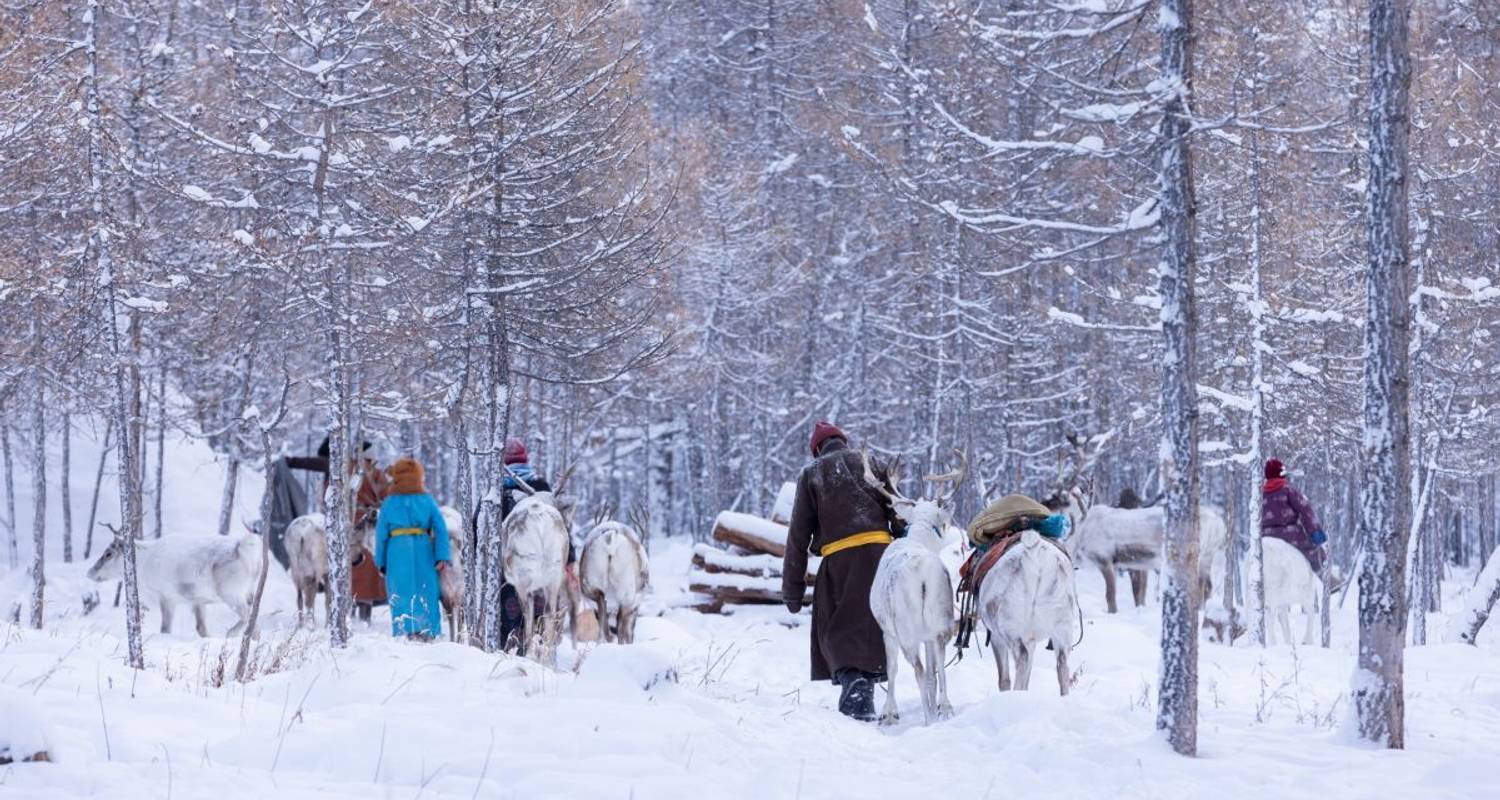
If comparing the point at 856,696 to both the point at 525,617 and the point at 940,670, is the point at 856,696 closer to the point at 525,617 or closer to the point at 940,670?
the point at 940,670

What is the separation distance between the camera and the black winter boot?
9391mm

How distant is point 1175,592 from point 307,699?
4.56 meters

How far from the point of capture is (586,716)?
6.79m

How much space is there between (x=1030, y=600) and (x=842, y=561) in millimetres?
1309

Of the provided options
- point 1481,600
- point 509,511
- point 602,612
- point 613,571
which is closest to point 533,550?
point 613,571

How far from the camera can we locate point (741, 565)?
17672 millimetres

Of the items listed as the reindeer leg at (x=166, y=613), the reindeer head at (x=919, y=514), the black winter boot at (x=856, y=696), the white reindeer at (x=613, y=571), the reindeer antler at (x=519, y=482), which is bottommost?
the reindeer leg at (x=166, y=613)

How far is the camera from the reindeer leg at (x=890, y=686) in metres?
9.20

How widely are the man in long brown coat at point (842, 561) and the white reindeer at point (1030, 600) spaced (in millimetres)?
817

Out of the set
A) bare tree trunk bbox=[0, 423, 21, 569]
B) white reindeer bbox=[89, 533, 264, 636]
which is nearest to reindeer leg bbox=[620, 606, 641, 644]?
white reindeer bbox=[89, 533, 264, 636]

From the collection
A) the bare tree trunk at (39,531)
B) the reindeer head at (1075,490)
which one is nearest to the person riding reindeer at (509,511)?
the bare tree trunk at (39,531)

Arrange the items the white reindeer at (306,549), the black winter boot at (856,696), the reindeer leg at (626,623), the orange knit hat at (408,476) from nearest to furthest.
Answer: the black winter boot at (856,696)
the orange knit hat at (408,476)
the reindeer leg at (626,623)
the white reindeer at (306,549)

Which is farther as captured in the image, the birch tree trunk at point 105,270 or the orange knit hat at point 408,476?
the orange knit hat at point 408,476

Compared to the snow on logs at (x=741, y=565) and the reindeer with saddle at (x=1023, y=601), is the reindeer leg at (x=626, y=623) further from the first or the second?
the reindeer with saddle at (x=1023, y=601)
